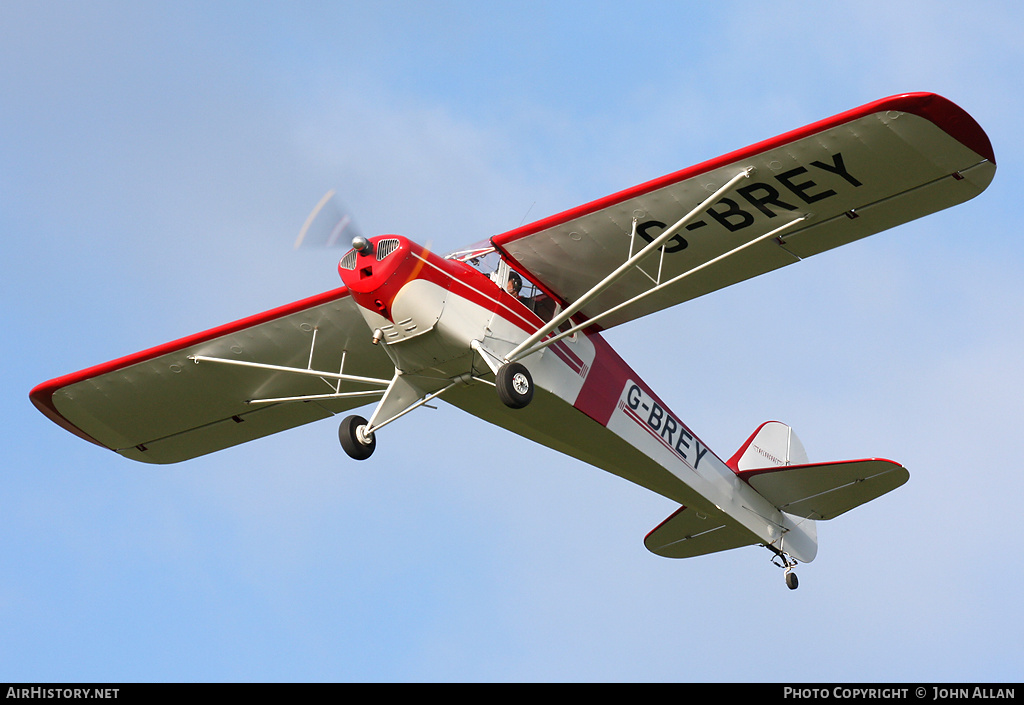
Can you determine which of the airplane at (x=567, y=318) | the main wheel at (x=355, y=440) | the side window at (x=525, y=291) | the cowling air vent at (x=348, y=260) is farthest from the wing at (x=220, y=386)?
the side window at (x=525, y=291)

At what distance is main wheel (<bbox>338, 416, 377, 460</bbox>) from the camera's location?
12195 mm

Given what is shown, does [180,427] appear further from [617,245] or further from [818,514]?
[818,514]

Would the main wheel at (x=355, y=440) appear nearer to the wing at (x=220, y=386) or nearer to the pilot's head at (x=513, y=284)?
the wing at (x=220, y=386)

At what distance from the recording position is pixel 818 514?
16547 mm

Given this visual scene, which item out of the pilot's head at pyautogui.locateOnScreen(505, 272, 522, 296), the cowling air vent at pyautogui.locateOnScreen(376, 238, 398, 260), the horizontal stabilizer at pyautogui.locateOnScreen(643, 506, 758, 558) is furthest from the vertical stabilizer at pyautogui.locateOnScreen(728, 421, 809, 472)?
the cowling air vent at pyautogui.locateOnScreen(376, 238, 398, 260)

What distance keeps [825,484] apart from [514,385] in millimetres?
5848

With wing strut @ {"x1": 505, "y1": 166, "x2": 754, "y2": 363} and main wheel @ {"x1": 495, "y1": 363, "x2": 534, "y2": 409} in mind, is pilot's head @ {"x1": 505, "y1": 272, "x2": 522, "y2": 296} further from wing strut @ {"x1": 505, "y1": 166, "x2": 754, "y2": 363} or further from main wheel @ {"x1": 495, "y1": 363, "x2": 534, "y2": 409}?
main wheel @ {"x1": 495, "y1": 363, "x2": 534, "y2": 409}

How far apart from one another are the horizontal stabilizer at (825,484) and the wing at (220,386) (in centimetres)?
509

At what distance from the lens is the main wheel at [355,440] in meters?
12.2

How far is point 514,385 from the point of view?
1181 cm
